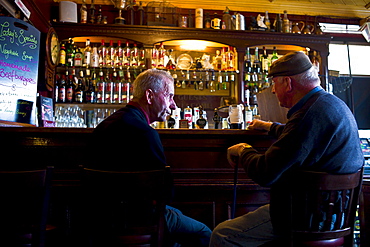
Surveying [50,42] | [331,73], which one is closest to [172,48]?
[50,42]

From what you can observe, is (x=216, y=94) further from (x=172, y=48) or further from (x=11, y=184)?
(x=11, y=184)

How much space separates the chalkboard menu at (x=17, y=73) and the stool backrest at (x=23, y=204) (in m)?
1.53

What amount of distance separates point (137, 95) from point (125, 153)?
55cm

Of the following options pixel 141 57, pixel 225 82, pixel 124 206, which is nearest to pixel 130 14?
pixel 141 57

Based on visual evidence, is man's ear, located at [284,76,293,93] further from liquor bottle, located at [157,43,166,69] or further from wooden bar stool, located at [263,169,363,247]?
liquor bottle, located at [157,43,166,69]

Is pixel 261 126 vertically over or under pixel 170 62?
under

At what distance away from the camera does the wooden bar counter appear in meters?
2.13

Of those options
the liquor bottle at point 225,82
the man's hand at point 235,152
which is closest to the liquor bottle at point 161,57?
the liquor bottle at point 225,82

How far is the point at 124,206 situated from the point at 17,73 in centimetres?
223

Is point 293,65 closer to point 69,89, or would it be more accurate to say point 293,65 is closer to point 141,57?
point 141,57

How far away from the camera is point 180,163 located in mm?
2256

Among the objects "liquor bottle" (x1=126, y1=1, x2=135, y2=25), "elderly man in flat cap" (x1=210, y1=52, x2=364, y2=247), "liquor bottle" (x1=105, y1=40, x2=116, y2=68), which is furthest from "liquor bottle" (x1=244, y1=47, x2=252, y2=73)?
"elderly man in flat cap" (x1=210, y1=52, x2=364, y2=247)

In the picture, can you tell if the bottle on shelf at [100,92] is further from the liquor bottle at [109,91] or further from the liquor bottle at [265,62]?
the liquor bottle at [265,62]

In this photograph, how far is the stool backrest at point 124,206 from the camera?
124 centimetres
